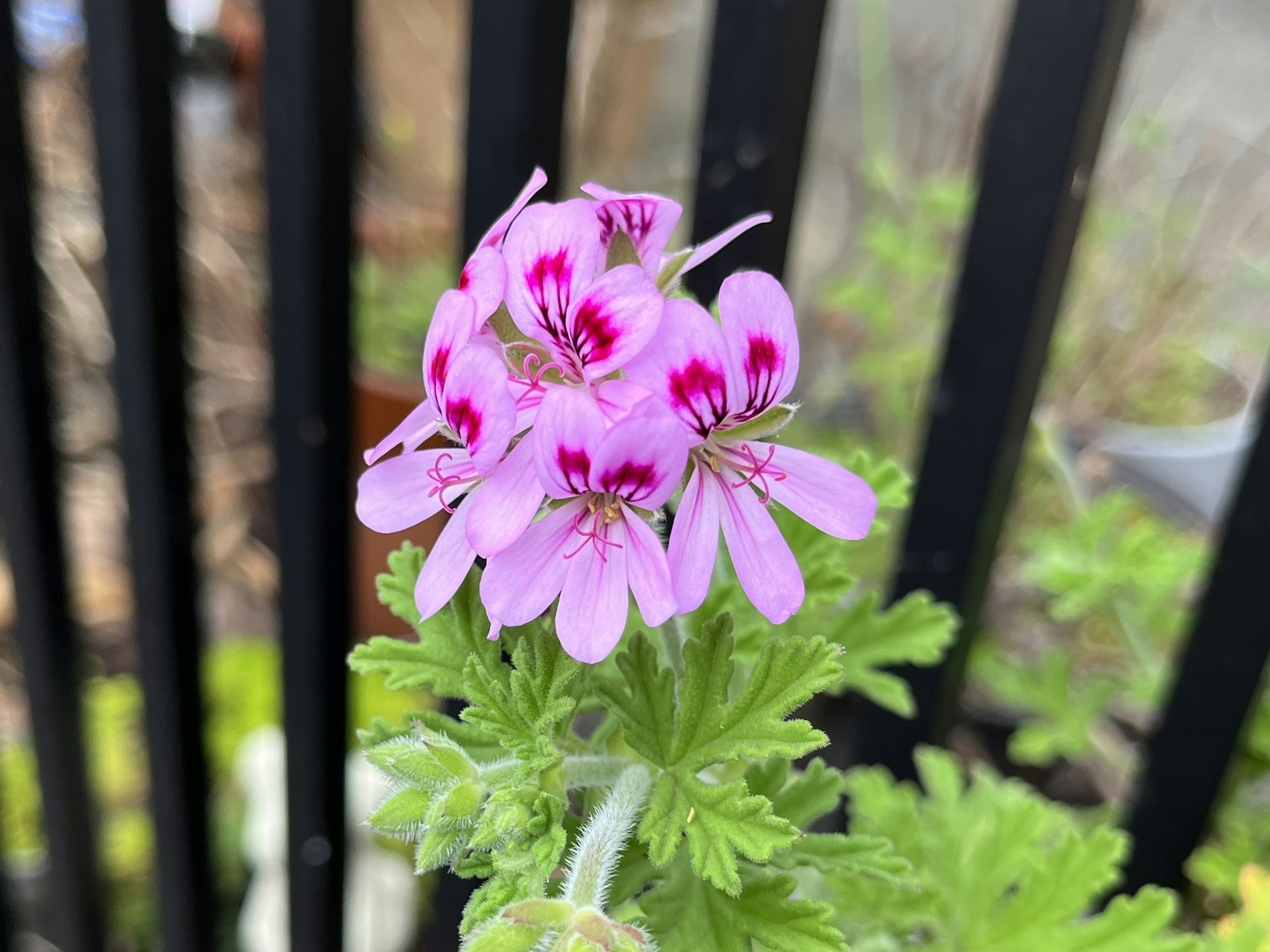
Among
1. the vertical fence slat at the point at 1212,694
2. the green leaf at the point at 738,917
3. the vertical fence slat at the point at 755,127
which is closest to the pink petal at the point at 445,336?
the green leaf at the point at 738,917

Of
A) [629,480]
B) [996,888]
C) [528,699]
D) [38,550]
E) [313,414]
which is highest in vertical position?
[629,480]

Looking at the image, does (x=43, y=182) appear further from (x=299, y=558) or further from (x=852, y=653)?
(x=852, y=653)

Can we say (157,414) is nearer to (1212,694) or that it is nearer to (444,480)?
(444,480)

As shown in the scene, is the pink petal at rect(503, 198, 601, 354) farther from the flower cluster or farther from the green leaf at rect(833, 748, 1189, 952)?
the green leaf at rect(833, 748, 1189, 952)

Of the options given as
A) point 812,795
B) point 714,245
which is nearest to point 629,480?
point 714,245

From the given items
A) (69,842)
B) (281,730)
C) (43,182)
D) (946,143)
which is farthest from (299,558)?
(946,143)

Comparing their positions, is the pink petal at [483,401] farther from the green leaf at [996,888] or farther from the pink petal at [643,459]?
the green leaf at [996,888]
